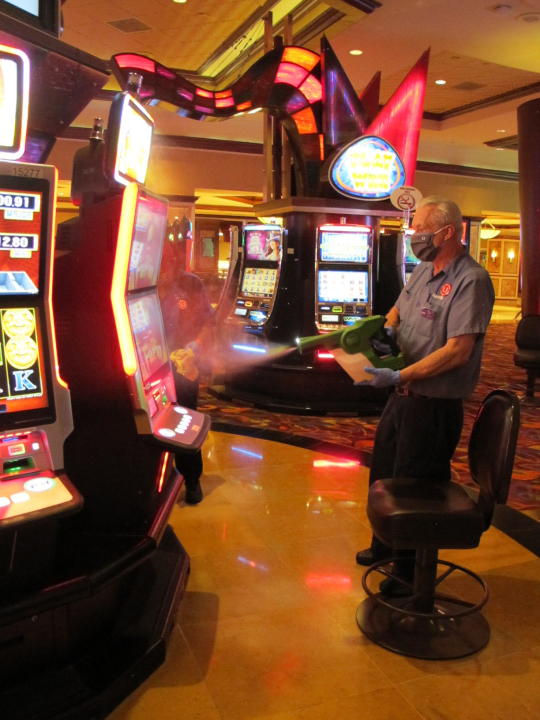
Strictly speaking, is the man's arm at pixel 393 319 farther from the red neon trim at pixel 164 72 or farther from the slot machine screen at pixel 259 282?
the red neon trim at pixel 164 72

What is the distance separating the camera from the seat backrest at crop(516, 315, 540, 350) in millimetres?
7295

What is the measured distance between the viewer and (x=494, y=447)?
98.4 inches

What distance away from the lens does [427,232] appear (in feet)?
9.11

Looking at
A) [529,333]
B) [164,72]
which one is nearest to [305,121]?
[164,72]

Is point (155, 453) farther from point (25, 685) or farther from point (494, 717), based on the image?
point (494, 717)

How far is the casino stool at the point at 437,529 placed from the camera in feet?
7.96

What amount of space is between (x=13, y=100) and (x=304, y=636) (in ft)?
7.17

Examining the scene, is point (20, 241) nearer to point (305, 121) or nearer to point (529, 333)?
point (305, 121)

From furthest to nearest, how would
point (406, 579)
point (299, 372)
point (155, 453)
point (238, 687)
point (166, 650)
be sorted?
1. point (299, 372)
2. point (406, 579)
3. point (155, 453)
4. point (166, 650)
5. point (238, 687)

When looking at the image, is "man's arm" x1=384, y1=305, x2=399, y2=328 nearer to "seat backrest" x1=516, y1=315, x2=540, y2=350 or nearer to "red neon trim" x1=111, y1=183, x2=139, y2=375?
"red neon trim" x1=111, y1=183, x2=139, y2=375


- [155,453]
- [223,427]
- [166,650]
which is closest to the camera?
[166,650]

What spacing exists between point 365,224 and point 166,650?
5.62 metres

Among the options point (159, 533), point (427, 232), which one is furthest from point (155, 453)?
point (427, 232)

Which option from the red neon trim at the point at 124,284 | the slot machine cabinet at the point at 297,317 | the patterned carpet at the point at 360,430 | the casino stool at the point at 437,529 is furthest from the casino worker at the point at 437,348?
the slot machine cabinet at the point at 297,317
